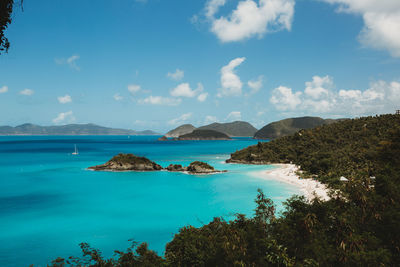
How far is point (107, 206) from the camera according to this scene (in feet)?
162

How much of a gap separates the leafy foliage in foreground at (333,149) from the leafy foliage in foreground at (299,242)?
30965 mm

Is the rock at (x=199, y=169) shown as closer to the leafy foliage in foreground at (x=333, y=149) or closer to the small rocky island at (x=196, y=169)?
the small rocky island at (x=196, y=169)

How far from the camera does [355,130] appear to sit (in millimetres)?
95562

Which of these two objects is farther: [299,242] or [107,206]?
[107,206]

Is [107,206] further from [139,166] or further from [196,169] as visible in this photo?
[196,169]

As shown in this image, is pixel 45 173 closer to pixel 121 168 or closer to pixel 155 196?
pixel 121 168

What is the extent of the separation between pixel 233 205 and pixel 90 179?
46.1 meters

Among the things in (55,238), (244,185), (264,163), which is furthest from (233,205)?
(264,163)

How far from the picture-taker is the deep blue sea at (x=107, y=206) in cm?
3219

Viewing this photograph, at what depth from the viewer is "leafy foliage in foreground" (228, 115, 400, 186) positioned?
60.4 metres

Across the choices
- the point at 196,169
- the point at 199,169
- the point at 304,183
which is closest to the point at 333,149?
the point at 304,183

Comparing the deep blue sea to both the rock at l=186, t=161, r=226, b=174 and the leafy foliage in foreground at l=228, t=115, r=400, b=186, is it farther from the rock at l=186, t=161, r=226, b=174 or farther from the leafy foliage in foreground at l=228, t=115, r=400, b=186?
the leafy foliage in foreground at l=228, t=115, r=400, b=186

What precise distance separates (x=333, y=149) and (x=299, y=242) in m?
79.7

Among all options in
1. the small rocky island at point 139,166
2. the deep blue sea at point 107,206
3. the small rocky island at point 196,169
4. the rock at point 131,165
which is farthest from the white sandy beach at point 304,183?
the rock at point 131,165
